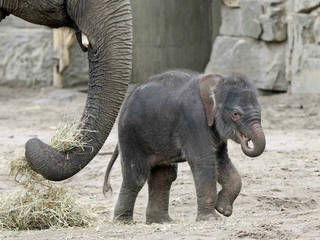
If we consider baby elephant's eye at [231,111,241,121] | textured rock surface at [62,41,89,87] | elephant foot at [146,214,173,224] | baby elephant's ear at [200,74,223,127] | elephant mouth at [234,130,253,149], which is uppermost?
baby elephant's ear at [200,74,223,127]

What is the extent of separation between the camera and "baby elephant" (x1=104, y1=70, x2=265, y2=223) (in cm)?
664

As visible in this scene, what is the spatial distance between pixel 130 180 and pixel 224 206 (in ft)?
2.27

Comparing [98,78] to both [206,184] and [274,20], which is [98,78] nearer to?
[206,184]

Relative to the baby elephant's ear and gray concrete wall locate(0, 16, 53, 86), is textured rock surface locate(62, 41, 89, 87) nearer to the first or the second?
gray concrete wall locate(0, 16, 53, 86)

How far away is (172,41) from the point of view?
16.5m

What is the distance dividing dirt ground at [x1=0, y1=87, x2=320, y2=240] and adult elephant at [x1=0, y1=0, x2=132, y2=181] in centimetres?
47

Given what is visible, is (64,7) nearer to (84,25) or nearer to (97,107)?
(84,25)

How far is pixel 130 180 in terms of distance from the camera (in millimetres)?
7062

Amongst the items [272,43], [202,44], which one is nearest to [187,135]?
[272,43]

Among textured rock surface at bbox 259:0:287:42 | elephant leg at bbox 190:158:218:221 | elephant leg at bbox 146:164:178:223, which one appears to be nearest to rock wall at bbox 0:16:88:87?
textured rock surface at bbox 259:0:287:42

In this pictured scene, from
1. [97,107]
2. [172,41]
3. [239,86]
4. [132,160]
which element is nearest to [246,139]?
[239,86]

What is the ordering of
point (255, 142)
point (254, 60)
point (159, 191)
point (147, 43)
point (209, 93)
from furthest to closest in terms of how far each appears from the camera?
point (147, 43), point (254, 60), point (159, 191), point (209, 93), point (255, 142)

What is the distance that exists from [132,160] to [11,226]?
3.15ft

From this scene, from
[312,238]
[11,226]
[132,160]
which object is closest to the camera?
[312,238]
